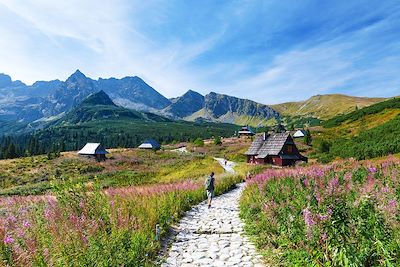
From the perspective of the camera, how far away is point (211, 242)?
10039 mm

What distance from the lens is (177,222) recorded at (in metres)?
12.8

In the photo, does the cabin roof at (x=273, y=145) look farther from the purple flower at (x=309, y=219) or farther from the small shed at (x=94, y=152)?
the purple flower at (x=309, y=219)

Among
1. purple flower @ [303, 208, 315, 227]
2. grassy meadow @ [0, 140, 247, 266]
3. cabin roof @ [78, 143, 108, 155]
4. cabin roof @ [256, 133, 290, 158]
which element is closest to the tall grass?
grassy meadow @ [0, 140, 247, 266]

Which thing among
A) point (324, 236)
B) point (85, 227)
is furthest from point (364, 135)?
point (85, 227)

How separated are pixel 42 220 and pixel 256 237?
6.00 meters

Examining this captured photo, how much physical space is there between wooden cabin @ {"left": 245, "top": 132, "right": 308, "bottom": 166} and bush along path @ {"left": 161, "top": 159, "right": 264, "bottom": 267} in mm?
46677

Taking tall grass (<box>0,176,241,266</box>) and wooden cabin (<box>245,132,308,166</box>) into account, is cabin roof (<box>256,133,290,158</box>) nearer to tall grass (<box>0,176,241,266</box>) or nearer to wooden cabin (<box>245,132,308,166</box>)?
wooden cabin (<box>245,132,308,166</box>)

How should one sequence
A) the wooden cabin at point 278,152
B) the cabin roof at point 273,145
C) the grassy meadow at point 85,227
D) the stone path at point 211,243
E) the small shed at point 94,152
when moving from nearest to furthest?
the grassy meadow at point 85,227, the stone path at point 211,243, the wooden cabin at point 278,152, the cabin roof at point 273,145, the small shed at point 94,152

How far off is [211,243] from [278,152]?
170ft

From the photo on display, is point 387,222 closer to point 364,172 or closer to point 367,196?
point 367,196

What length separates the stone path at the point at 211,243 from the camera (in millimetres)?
8227

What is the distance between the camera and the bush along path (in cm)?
823

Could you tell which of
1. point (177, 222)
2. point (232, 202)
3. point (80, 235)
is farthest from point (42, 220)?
point (232, 202)

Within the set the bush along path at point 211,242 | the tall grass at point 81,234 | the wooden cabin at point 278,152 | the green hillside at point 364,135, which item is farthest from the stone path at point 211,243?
the wooden cabin at point 278,152
